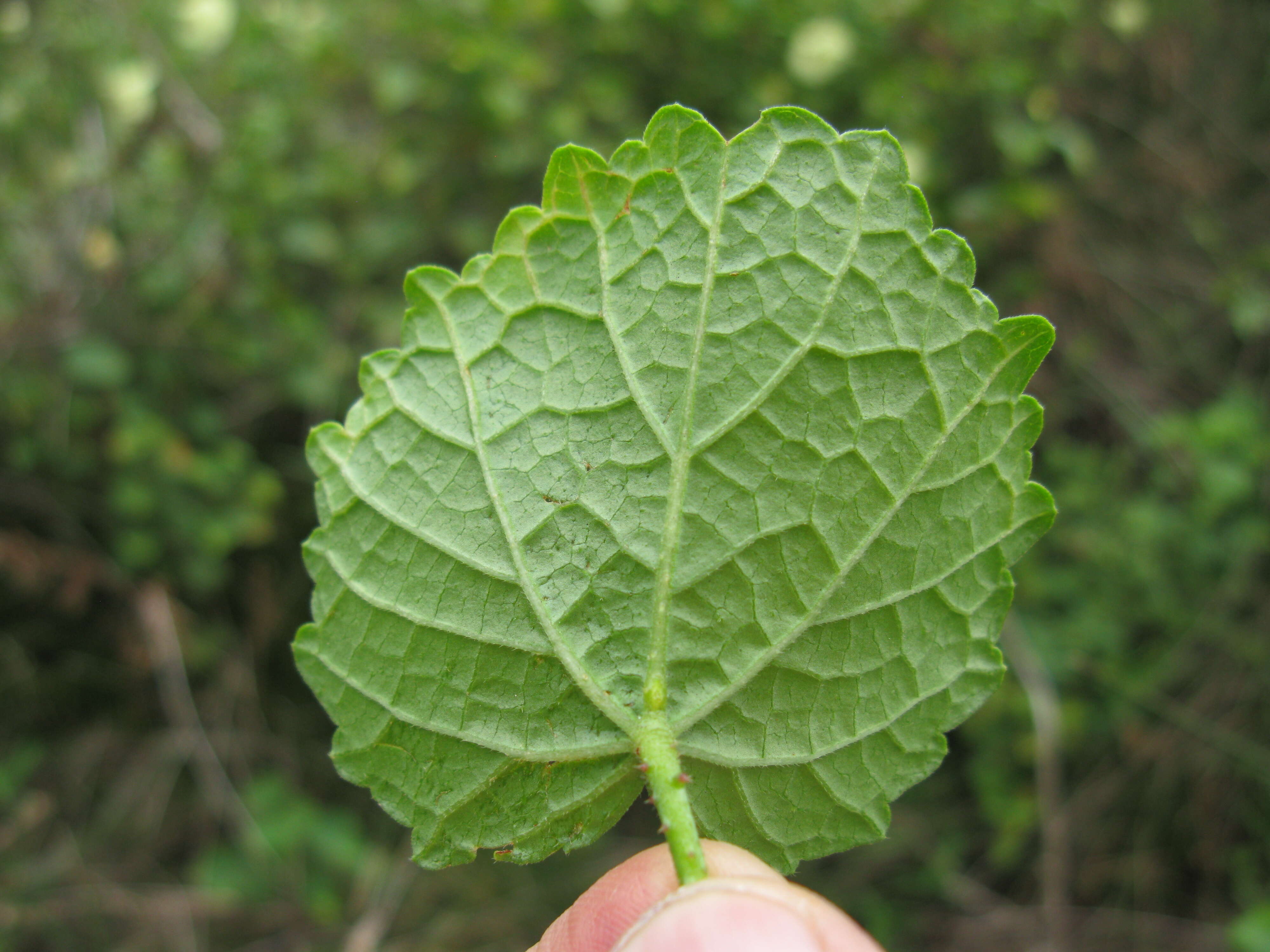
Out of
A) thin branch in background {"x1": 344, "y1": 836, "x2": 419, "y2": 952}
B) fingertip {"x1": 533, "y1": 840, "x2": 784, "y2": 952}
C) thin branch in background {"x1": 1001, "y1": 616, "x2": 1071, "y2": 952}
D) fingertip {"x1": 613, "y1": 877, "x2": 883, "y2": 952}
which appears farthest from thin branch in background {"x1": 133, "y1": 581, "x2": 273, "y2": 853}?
thin branch in background {"x1": 1001, "y1": 616, "x2": 1071, "y2": 952}

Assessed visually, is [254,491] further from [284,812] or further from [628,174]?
[628,174]

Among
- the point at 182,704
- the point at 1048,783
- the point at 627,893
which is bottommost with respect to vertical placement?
the point at 1048,783

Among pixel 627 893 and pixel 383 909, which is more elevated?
pixel 627 893

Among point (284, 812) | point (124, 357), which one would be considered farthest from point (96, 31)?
point (284, 812)

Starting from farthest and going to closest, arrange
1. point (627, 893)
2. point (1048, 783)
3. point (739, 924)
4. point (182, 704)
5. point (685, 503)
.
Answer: point (182, 704), point (1048, 783), point (627, 893), point (685, 503), point (739, 924)

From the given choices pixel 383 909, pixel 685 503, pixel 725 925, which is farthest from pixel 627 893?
pixel 383 909

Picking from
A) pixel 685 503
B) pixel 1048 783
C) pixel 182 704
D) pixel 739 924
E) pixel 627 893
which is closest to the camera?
pixel 739 924

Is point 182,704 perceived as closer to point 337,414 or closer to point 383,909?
point 383,909
